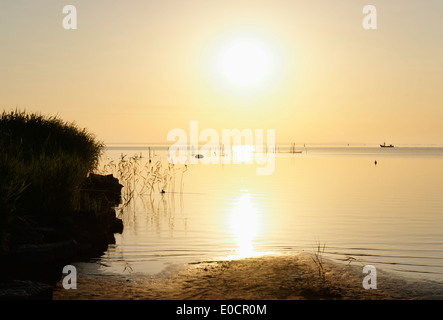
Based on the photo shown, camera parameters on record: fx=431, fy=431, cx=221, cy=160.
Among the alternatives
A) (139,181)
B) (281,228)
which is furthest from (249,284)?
(139,181)

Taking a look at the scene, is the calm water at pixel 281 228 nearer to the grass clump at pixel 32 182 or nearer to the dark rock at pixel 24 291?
the grass clump at pixel 32 182

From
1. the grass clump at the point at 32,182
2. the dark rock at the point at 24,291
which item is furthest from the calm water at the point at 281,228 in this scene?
the dark rock at the point at 24,291

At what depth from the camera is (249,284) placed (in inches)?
484

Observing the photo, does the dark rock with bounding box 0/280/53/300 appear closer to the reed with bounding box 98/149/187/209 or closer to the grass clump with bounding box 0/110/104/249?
the grass clump with bounding box 0/110/104/249

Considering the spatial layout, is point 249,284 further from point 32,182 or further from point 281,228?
point 281,228

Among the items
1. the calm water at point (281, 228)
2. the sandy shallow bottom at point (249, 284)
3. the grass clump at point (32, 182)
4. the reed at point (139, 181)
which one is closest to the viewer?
the sandy shallow bottom at point (249, 284)

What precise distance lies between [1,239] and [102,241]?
580 cm

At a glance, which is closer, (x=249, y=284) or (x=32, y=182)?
(x=249, y=284)

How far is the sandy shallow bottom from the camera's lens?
11375mm

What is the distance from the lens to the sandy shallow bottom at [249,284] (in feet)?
37.3

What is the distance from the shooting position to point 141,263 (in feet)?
51.5

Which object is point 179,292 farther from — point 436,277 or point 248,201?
point 248,201

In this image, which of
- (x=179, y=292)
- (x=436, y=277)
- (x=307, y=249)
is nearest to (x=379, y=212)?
(x=307, y=249)

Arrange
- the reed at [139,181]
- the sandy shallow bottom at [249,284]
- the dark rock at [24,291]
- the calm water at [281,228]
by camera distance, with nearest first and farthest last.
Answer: the dark rock at [24,291] < the sandy shallow bottom at [249,284] < the calm water at [281,228] < the reed at [139,181]
